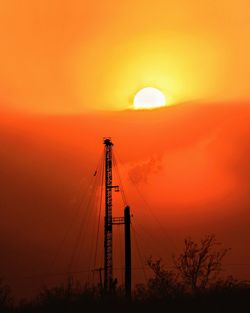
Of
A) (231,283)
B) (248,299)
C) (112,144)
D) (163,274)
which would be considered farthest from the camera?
(112,144)

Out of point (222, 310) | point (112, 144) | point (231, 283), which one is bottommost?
point (222, 310)

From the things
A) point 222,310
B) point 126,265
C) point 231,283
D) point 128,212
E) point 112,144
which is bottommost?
point 222,310

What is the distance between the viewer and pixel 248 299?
115ft

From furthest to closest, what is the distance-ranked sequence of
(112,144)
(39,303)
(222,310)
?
1. (112,144)
2. (39,303)
3. (222,310)

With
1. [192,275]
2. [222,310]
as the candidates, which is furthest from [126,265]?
[222,310]

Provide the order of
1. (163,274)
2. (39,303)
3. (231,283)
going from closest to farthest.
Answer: (39,303) → (231,283) → (163,274)

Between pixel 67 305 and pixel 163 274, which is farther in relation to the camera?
pixel 163 274

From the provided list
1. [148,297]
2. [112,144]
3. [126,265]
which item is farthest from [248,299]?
[112,144]

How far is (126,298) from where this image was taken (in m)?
36.0

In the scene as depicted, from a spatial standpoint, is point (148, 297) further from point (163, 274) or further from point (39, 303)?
point (163, 274)

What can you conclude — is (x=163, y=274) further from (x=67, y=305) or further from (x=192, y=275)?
→ (x=67, y=305)

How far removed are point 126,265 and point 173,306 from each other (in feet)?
90.8

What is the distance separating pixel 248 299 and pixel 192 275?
116 feet

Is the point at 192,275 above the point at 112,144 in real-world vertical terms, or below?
below
